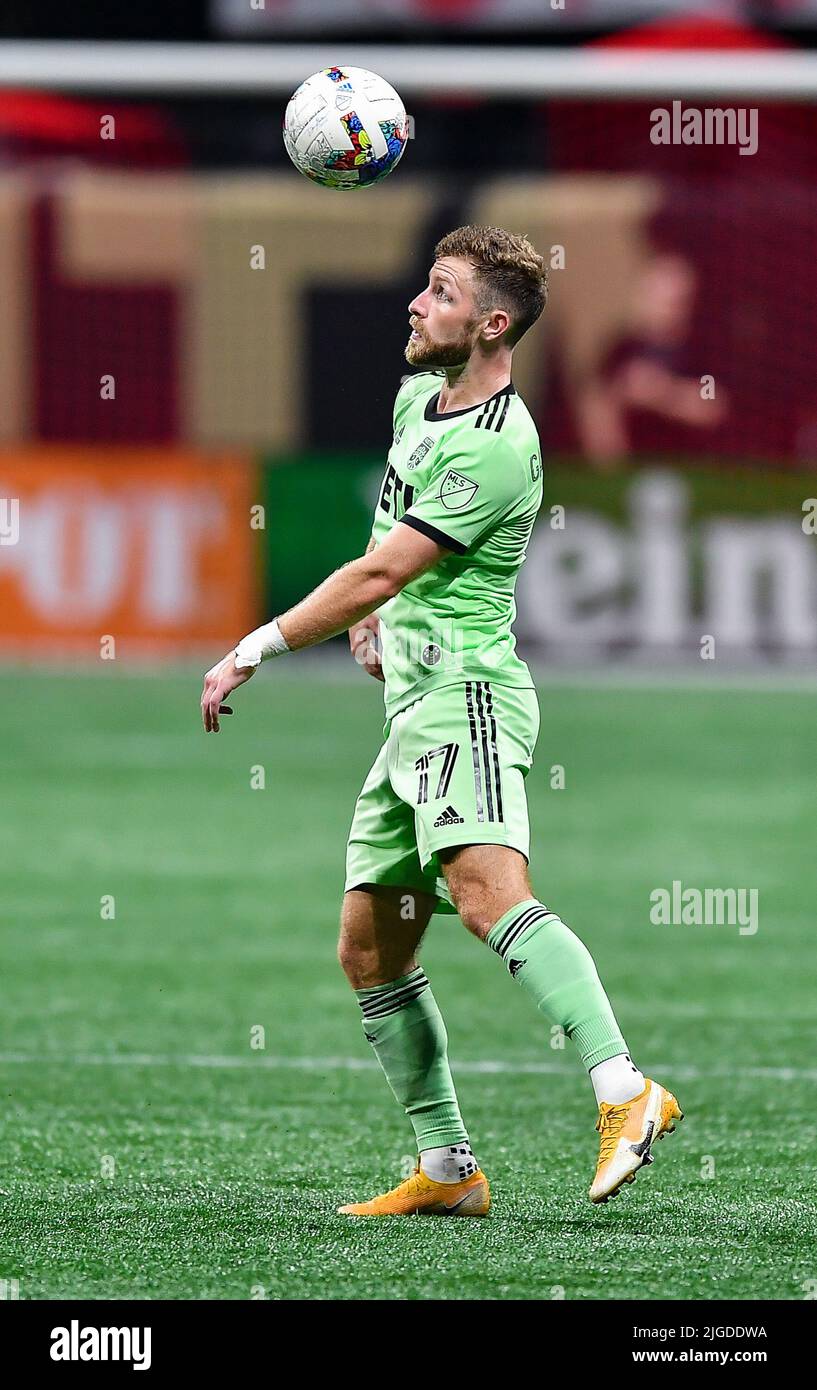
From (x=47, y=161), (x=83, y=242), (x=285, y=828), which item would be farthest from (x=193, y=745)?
(x=47, y=161)

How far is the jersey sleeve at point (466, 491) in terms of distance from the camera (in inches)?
203

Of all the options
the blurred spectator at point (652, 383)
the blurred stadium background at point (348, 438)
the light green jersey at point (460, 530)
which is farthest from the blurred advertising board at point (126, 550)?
the light green jersey at point (460, 530)

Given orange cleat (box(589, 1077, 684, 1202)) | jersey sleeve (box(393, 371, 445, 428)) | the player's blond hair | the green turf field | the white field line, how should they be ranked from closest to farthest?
orange cleat (box(589, 1077, 684, 1202))
the green turf field
the player's blond hair
jersey sleeve (box(393, 371, 445, 428))
the white field line

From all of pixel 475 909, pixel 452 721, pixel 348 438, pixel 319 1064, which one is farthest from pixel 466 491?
pixel 348 438

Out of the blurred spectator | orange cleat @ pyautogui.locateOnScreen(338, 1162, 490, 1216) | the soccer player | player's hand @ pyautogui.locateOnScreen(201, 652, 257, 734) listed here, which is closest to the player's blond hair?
the soccer player

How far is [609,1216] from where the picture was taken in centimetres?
540

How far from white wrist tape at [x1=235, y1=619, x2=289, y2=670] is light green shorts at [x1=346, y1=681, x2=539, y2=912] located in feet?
1.26

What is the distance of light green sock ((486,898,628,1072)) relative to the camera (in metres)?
5.08

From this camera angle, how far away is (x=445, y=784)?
520 cm

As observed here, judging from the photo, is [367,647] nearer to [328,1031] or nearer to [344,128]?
[344,128]

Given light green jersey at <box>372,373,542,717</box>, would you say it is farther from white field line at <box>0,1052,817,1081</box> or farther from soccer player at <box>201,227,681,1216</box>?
white field line at <box>0,1052,817,1081</box>

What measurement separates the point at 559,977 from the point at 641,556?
1265 cm

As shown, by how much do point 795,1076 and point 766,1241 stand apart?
2.03 metres

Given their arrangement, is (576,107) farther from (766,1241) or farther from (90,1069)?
(766,1241)
